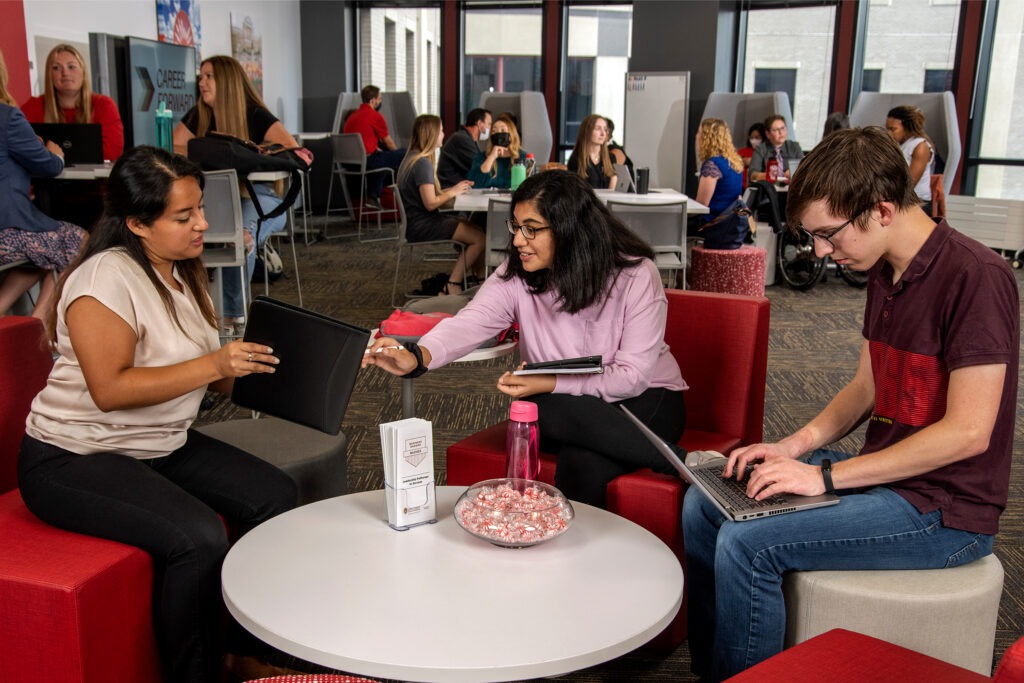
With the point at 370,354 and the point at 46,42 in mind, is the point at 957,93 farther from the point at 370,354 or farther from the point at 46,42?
the point at 370,354

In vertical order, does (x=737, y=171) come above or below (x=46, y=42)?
below

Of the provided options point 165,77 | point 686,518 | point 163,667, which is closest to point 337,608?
point 163,667

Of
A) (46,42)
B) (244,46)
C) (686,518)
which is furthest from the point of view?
(244,46)

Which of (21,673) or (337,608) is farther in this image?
(21,673)

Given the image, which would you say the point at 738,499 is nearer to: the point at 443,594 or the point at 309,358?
the point at 443,594

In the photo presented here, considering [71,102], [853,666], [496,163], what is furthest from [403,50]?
[853,666]

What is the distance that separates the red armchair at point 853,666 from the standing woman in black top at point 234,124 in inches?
147

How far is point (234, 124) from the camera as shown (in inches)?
189

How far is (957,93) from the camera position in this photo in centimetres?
949

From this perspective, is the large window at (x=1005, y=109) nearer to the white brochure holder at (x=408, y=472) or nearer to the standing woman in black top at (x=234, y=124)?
the standing woman in black top at (x=234, y=124)

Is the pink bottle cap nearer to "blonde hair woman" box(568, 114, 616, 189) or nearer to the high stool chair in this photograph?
the high stool chair

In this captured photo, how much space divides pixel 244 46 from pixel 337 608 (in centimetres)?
884

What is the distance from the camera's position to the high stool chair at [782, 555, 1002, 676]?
5.16 ft

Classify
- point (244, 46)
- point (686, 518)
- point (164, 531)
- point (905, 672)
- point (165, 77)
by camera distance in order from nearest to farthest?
point (905, 672) → point (164, 531) → point (686, 518) → point (165, 77) → point (244, 46)
